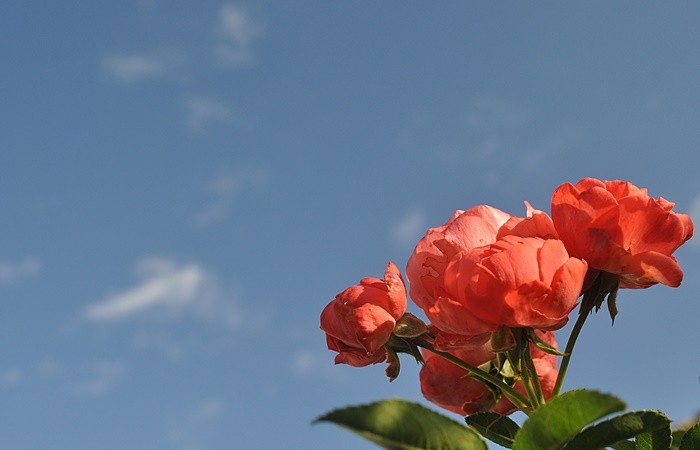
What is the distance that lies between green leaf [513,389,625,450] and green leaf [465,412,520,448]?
1.48 feet

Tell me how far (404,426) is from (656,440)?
2.09 ft

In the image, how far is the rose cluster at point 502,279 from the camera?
1.52 metres

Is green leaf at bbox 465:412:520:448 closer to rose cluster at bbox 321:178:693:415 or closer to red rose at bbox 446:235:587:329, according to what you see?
rose cluster at bbox 321:178:693:415

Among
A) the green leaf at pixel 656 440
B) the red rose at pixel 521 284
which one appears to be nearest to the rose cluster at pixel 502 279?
the red rose at pixel 521 284

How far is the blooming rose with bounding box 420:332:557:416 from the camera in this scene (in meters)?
1.85

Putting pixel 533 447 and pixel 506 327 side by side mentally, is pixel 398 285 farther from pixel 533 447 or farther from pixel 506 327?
pixel 533 447

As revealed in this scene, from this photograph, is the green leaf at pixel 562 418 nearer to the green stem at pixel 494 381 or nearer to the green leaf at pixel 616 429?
the green leaf at pixel 616 429

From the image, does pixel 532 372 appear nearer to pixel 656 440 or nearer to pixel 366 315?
pixel 656 440

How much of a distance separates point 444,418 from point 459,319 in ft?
1.03

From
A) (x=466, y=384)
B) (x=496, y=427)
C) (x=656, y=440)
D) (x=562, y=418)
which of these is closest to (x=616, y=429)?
(x=562, y=418)

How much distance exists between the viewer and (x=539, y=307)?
151 cm

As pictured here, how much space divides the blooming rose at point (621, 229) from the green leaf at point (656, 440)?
32cm

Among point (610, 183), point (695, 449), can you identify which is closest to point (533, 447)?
point (695, 449)

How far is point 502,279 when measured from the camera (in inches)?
59.0
